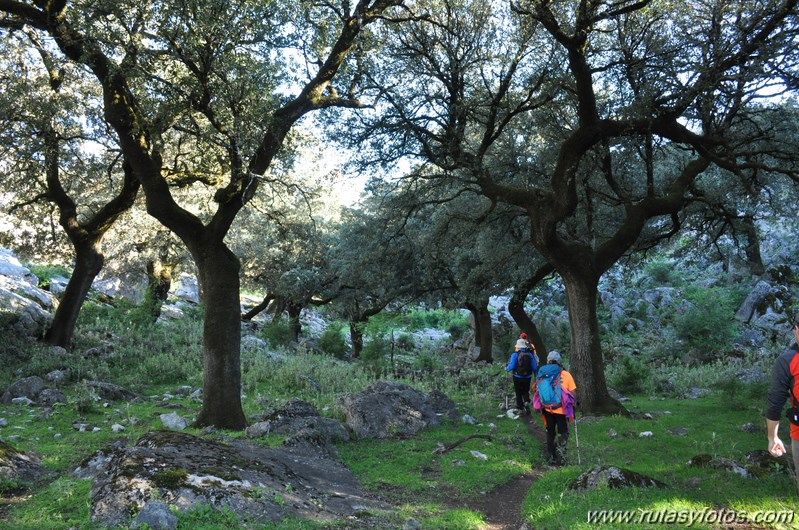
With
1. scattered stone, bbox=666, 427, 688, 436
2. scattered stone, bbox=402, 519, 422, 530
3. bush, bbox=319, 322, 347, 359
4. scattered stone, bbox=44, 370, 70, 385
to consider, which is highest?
bush, bbox=319, 322, 347, 359

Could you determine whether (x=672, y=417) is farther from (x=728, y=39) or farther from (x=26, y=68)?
(x=26, y=68)

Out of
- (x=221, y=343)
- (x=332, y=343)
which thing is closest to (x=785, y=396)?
(x=221, y=343)

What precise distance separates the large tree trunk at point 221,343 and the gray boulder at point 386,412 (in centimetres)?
222

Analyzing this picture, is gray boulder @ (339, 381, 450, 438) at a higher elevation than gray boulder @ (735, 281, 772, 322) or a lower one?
lower

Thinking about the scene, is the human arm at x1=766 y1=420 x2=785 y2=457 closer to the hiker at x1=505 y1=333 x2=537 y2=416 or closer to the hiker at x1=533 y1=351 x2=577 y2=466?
the hiker at x1=533 y1=351 x2=577 y2=466

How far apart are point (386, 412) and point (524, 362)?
363 cm

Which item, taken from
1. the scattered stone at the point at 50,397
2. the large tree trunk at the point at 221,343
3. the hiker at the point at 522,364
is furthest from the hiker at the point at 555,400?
the scattered stone at the point at 50,397

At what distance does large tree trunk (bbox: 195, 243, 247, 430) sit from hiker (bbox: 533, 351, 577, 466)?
562cm

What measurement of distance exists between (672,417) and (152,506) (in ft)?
37.8

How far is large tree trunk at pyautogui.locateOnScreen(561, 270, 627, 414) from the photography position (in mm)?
12570

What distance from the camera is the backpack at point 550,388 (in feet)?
29.6

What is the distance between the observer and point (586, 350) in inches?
502

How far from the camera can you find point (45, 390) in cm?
1184

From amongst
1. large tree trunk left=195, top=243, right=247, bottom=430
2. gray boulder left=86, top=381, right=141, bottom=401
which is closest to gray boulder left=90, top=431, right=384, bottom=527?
large tree trunk left=195, top=243, right=247, bottom=430
